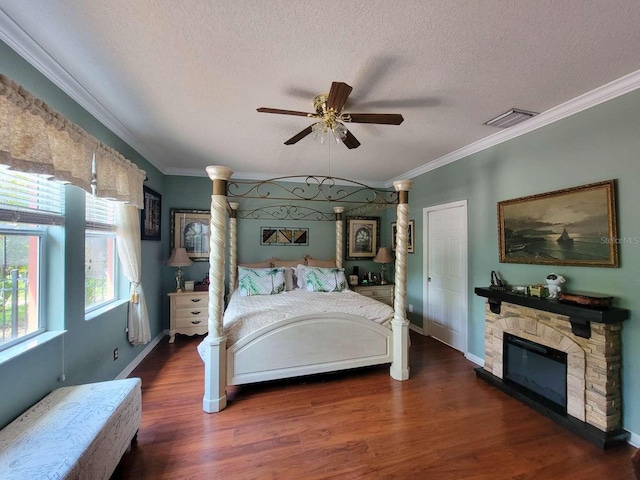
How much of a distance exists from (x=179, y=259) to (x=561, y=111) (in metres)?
4.66

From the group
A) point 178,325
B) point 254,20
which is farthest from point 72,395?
point 254,20

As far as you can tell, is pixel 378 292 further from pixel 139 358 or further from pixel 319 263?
pixel 139 358

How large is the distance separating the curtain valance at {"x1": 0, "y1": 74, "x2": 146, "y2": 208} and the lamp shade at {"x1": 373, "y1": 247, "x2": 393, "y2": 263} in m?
3.81

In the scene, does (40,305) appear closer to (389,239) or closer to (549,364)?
(549,364)

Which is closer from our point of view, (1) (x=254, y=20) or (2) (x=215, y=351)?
(1) (x=254, y=20)

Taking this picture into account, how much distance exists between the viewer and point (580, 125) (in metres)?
2.16

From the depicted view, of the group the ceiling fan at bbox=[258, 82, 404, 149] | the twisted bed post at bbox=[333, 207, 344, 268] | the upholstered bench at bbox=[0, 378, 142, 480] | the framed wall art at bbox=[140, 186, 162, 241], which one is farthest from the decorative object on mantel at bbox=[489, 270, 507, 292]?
the framed wall art at bbox=[140, 186, 162, 241]

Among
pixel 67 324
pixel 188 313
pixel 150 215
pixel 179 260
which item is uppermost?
pixel 150 215

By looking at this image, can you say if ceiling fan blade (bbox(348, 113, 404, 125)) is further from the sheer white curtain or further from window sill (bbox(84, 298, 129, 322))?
window sill (bbox(84, 298, 129, 322))

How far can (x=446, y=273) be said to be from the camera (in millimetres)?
3646

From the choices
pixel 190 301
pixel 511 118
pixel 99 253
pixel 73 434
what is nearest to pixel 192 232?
pixel 190 301

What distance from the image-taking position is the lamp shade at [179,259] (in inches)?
148

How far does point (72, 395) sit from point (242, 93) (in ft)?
7.89

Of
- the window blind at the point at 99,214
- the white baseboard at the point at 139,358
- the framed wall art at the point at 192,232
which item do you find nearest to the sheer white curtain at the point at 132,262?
the window blind at the point at 99,214
